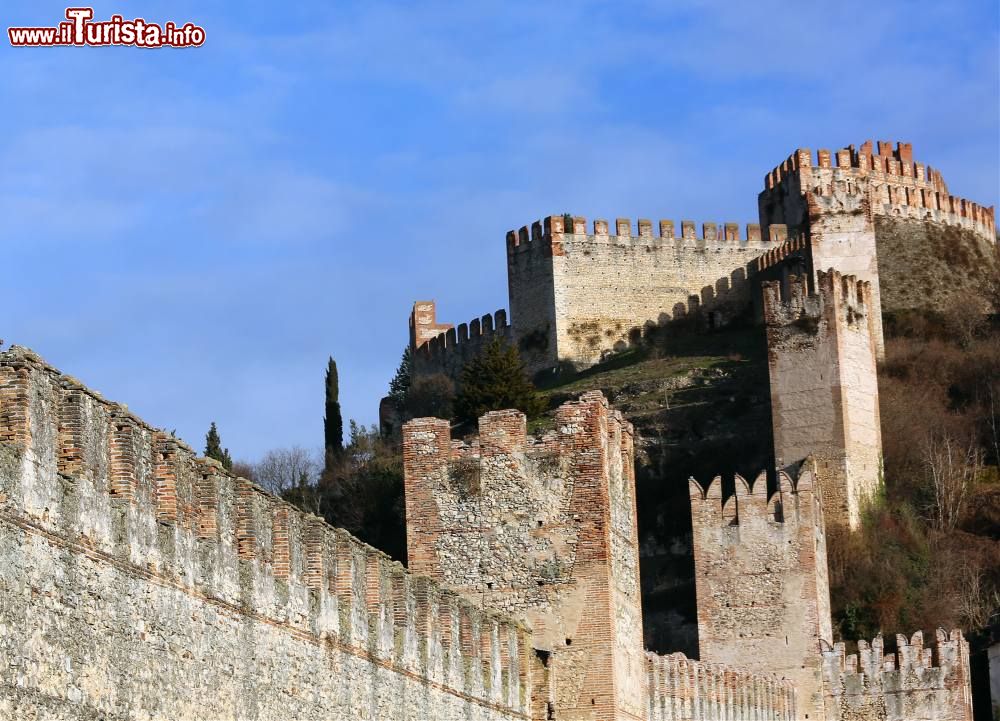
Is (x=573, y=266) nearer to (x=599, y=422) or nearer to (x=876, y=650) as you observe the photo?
(x=876, y=650)

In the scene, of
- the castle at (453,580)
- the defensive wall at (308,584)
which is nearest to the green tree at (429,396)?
the castle at (453,580)

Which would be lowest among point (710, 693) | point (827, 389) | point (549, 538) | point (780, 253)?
point (710, 693)

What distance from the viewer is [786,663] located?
61.3 m

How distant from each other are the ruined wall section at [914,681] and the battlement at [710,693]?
8.54 feet

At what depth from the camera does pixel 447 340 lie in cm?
9400

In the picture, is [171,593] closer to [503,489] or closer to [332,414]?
[503,489]

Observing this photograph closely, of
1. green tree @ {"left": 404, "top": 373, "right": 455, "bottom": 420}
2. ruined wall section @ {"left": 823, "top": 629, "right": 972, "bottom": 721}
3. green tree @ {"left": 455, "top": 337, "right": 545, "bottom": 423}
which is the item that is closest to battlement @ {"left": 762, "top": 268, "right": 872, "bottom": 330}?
green tree @ {"left": 455, "top": 337, "right": 545, "bottom": 423}

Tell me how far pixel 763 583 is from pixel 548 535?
2843 centimetres

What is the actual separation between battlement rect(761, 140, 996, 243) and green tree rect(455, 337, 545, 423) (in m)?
18.4

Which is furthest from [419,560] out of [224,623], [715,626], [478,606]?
[715,626]

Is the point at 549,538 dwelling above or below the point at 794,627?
below

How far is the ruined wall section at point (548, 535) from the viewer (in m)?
33.8

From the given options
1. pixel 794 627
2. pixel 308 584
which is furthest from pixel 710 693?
pixel 308 584

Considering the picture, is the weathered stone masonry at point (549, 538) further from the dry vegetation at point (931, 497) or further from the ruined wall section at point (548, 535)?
the dry vegetation at point (931, 497)
